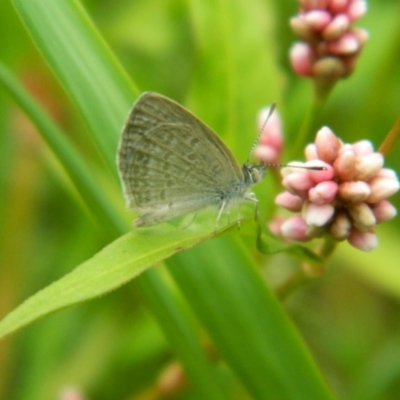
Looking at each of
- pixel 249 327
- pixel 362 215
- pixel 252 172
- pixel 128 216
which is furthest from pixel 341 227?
pixel 128 216

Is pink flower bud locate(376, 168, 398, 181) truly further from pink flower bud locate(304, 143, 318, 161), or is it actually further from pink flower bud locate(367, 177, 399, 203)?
pink flower bud locate(304, 143, 318, 161)

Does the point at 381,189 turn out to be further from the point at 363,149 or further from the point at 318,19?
the point at 318,19

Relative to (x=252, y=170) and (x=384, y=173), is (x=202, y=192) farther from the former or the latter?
(x=384, y=173)

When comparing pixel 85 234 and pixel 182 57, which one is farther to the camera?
pixel 182 57

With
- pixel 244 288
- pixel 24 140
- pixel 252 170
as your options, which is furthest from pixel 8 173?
pixel 244 288

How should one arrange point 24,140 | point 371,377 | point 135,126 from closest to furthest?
point 135,126 < point 371,377 < point 24,140

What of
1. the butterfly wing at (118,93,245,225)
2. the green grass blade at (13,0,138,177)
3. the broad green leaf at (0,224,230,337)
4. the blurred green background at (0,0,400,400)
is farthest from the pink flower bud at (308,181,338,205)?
the blurred green background at (0,0,400,400)

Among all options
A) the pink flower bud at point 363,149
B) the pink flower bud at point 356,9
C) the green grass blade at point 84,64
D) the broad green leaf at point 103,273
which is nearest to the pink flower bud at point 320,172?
the pink flower bud at point 363,149
